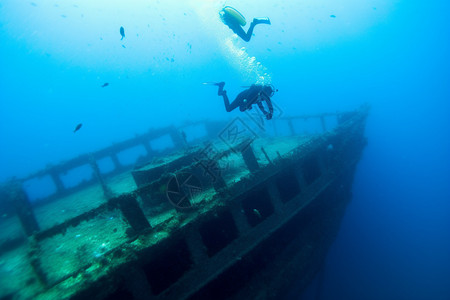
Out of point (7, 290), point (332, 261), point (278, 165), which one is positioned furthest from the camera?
point (332, 261)

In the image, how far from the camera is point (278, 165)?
21.7ft

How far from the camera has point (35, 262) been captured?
4.30 metres

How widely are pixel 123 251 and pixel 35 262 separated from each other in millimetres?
1370

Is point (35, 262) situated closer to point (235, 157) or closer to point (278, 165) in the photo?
point (278, 165)

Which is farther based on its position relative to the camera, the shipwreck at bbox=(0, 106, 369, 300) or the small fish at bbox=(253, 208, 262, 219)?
the small fish at bbox=(253, 208, 262, 219)

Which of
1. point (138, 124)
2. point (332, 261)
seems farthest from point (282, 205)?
point (138, 124)

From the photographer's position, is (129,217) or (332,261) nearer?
Result: (129,217)

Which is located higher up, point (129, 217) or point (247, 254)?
point (129, 217)

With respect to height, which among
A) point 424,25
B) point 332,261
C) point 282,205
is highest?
point 424,25

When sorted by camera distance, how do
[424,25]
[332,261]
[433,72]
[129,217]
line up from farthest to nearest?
[424,25] < [433,72] < [332,261] < [129,217]

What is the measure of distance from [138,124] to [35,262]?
199237 mm

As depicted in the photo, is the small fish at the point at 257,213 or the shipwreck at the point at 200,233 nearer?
the shipwreck at the point at 200,233

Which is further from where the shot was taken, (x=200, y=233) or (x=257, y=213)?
(x=257, y=213)

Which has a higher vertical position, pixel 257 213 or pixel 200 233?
pixel 200 233
